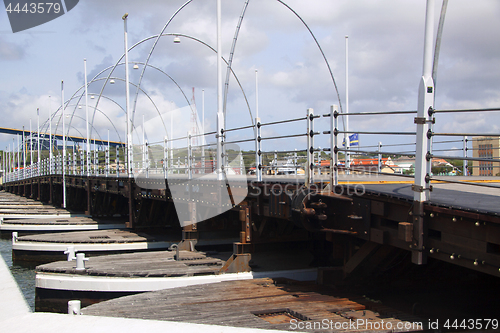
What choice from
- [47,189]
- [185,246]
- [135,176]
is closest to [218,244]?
[185,246]

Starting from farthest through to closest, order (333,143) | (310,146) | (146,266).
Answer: (146,266) < (310,146) < (333,143)

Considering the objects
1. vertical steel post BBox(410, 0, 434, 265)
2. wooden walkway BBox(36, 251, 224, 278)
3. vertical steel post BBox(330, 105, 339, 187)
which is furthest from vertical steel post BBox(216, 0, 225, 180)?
vertical steel post BBox(410, 0, 434, 265)

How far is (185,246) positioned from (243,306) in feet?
29.8

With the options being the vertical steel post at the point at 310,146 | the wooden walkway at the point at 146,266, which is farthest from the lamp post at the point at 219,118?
the vertical steel post at the point at 310,146

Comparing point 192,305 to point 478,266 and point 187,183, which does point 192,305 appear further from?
point 187,183

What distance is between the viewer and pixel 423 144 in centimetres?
682

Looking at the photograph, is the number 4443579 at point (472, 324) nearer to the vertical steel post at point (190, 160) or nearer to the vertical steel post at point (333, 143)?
the vertical steel post at point (333, 143)

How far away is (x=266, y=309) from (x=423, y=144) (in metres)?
4.22

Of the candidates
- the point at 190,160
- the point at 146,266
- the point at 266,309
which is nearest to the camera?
the point at 266,309

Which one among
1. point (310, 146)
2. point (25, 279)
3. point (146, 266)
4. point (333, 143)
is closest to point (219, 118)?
point (146, 266)

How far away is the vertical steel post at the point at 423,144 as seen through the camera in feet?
22.1

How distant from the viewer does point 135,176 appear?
74.3ft

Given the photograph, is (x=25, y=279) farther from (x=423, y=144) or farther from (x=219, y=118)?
(x=423, y=144)

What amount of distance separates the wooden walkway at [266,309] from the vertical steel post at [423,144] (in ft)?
5.59
